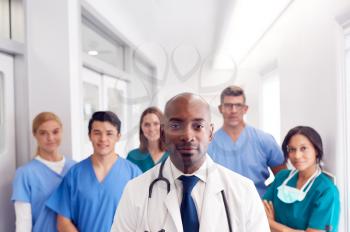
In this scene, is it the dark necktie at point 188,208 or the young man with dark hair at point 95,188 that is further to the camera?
the young man with dark hair at point 95,188

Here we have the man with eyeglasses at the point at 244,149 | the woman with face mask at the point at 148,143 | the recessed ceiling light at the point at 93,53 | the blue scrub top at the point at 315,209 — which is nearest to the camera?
the blue scrub top at the point at 315,209

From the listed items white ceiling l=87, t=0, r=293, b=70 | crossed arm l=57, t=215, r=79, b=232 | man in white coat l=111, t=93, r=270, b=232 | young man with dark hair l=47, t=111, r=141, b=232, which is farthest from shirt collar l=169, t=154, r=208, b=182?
white ceiling l=87, t=0, r=293, b=70

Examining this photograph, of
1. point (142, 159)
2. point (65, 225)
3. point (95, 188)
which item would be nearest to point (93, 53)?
point (142, 159)

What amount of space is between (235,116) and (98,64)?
1.09m

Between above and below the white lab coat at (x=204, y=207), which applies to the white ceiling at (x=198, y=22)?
above

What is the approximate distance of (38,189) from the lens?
6.04ft

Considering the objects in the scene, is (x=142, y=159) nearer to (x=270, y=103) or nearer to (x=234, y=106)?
(x=234, y=106)

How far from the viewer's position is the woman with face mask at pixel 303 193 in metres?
1.55

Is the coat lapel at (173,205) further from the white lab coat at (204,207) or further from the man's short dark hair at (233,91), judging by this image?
the man's short dark hair at (233,91)

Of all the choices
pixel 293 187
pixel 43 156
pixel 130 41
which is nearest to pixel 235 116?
pixel 293 187

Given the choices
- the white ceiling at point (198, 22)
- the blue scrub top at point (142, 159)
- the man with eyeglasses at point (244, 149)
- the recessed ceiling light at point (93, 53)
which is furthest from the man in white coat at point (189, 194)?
the recessed ceiling light at point (93, 53)

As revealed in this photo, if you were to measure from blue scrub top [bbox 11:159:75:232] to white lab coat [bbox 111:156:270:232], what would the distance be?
1.11 m

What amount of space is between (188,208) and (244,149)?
4.12ft

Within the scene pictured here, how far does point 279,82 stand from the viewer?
2107 mm
